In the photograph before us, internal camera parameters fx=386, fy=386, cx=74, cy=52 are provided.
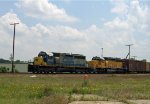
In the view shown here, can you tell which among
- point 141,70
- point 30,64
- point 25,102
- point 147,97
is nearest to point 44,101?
point 25,102

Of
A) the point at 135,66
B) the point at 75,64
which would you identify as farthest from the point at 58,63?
the point at 135,66

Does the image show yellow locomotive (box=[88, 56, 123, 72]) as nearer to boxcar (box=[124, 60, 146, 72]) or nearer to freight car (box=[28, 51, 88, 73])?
freight car (box=[28, 51, 88, 73])

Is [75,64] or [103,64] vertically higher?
[103,64]

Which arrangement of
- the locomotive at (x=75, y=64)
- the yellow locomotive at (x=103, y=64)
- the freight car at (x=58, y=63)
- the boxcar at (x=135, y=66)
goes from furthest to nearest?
the boxcar at (x=135, y=66)
the yellow locomotive at (x=103, y=64)
the locomotive at (x=75, y=64)
the freight car at (x=58, y=63)

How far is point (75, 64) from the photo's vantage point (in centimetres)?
6644

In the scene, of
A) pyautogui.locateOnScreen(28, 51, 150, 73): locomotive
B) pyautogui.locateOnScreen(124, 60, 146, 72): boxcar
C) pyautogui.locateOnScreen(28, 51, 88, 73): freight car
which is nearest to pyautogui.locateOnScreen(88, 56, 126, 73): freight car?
pyautogui.locateOnScreen(28, 51, 150, 73): locomotive

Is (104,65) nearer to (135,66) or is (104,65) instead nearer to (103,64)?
(103,64)

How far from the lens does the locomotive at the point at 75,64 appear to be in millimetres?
60312

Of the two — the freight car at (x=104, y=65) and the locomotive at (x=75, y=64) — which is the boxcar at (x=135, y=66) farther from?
the freight car at (x=104, y=65)

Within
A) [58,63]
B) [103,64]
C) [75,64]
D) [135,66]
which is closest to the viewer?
[58,63]

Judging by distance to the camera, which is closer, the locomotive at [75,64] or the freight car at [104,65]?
the locomotive at [75,64]

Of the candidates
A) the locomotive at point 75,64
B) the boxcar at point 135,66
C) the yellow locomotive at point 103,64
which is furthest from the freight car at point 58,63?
the boxcar at point 135,66

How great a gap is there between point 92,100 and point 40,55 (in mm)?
46891

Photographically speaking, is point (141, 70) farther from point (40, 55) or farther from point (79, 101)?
point (79, 101)
